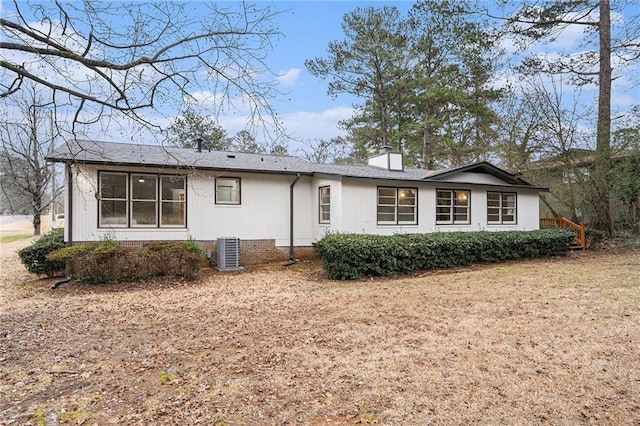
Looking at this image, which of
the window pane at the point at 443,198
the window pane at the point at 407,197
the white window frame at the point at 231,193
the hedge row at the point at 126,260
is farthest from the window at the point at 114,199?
the window pane at the point at 443,198

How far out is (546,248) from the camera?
43.1 ft

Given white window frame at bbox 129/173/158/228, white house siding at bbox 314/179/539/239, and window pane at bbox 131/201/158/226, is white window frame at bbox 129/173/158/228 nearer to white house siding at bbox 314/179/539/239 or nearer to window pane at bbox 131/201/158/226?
window pane at bbox 131/201/158/226

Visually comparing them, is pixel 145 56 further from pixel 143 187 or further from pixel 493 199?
pixel 493 199

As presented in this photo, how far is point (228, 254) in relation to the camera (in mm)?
11000

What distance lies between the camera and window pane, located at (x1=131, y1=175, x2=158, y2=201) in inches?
414

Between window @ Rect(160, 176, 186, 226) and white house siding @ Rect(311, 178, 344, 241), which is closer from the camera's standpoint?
window @ Rect(160, 176, 186, 226)

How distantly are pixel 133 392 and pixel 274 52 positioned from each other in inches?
163

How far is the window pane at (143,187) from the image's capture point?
10523 millimetres

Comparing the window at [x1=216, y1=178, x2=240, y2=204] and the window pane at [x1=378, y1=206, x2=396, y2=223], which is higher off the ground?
the window at [x1=216, y1=178, x2=240, y2=204]

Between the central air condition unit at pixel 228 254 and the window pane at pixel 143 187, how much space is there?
2322 millimetres

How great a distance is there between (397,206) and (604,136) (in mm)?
8952

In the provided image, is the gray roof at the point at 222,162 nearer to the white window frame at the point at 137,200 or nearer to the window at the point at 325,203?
the white window frame at the point at 137,200

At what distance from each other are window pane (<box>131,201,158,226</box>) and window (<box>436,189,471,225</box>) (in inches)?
374

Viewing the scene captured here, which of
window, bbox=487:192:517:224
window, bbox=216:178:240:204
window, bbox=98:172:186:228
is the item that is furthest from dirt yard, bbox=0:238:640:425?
window, bbox=487:192:517:224
